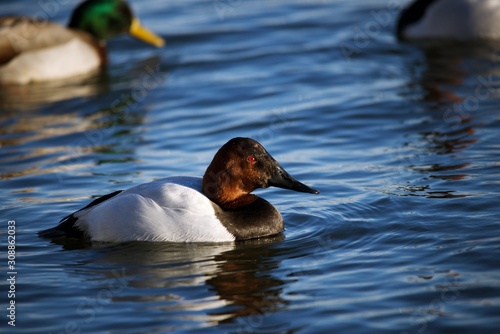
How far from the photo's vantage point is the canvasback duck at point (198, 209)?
7023mm

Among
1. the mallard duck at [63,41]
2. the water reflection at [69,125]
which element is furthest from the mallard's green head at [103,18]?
the water reflection at [69,125]

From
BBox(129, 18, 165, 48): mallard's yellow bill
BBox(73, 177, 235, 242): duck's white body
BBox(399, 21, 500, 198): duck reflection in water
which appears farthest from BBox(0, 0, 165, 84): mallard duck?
BBox(73, 177, 235, 242): duck's white body

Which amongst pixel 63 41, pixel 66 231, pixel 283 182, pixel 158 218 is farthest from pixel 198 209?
pixel 63 41

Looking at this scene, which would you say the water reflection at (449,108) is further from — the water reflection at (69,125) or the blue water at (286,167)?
the water reflection at (69,125)

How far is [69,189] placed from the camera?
8750mm

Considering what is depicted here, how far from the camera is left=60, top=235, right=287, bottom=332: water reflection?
578 centimetres

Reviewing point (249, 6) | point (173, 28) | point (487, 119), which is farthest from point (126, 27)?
point (487, 119)

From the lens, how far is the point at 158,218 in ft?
23.1

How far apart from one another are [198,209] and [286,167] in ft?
7.58

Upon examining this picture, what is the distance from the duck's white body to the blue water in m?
0.11

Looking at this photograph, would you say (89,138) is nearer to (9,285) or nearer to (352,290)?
(9,285)

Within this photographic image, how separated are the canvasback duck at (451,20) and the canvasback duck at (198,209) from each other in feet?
24.5

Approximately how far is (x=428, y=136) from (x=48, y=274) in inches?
193

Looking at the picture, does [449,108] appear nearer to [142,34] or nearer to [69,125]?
[69,125]
